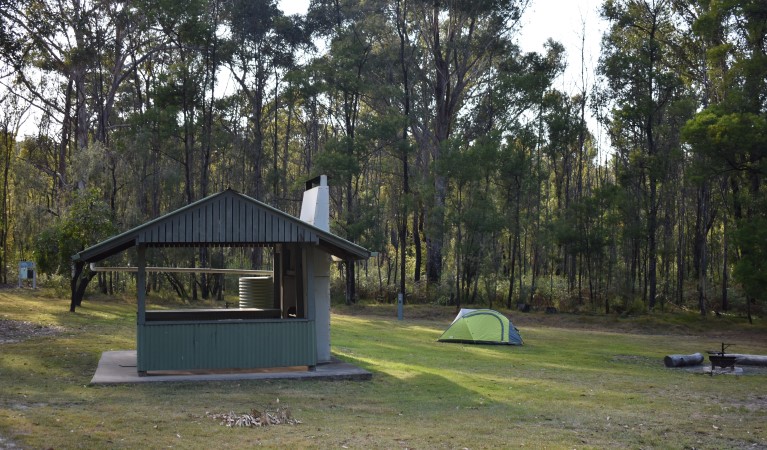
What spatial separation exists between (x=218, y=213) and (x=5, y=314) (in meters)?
15.0

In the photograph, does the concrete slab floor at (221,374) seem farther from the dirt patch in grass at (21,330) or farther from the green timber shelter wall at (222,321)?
the dirt patch in grass at (21,330)

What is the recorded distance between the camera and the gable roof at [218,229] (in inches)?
537

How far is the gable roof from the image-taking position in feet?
44.8

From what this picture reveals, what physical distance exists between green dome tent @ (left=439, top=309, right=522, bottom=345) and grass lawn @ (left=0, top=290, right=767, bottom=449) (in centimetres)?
86

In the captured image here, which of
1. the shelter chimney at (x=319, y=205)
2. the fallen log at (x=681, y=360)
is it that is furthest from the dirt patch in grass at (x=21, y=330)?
the fallen log at (x=681, y=360)

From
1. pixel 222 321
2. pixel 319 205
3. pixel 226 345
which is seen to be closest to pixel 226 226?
pixel 222 321

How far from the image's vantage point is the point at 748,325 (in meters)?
29.8

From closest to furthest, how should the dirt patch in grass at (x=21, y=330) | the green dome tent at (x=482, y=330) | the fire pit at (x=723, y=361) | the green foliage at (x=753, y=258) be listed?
the fire pit at (x=723, y=361) → the dirt patch in grass at (x=21, y=330) → the green dome tent at (x=482, y=330) → the green foliage at (x=753, y=258)

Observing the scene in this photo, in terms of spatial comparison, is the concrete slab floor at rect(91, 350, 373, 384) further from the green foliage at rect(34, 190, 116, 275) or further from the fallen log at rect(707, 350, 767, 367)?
the green foliage at rect(34, 190, 116, 275)

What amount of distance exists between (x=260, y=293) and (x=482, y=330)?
25.8 feet

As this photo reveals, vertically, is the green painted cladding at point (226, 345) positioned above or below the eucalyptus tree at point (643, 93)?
below

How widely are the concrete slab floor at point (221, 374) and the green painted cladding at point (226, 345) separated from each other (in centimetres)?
19

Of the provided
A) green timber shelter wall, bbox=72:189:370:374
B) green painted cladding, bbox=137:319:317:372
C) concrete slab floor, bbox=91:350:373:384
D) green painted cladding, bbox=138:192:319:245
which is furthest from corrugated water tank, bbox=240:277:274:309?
green painted cladding, bbox=138:192:319:245

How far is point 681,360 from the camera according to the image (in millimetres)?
18484
